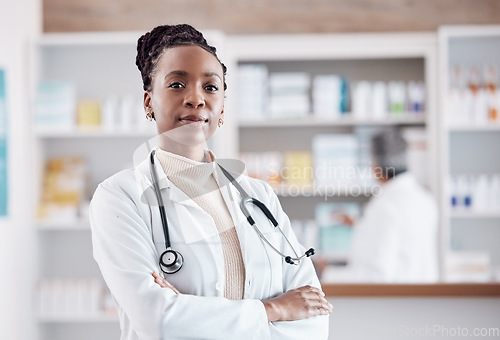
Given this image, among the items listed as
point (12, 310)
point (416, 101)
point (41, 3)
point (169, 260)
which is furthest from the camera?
point (41, 3)

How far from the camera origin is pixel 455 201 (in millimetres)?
4102

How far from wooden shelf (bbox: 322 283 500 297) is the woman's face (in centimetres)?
127

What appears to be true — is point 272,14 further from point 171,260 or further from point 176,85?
point 171,260

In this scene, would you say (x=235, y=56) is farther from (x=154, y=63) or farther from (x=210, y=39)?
(x=154, y=63)

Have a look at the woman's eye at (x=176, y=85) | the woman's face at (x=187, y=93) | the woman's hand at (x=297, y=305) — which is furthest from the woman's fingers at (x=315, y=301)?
the woman's eye at (x=176, y=85)

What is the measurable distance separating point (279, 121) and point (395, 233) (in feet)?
3.66

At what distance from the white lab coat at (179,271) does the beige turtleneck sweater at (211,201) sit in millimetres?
15

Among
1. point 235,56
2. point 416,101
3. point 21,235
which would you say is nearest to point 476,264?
point 416,101

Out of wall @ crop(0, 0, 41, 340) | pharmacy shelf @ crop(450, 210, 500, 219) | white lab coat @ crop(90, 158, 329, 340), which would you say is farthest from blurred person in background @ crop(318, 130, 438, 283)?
white lab coat @ crop(90, 158, 329, 340)

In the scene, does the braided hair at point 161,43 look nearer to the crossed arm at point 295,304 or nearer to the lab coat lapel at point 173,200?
the lab coat lapel at point 173,200

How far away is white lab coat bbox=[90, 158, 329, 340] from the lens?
1.33 m

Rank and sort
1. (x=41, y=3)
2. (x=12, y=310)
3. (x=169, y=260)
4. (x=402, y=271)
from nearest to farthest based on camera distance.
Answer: (x=169, y=260), (x=402, y=271), (x=12, y=310), (x=41, y=3)

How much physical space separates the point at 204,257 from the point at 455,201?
9.91ft

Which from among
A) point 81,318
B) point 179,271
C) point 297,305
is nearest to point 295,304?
point 297,305
